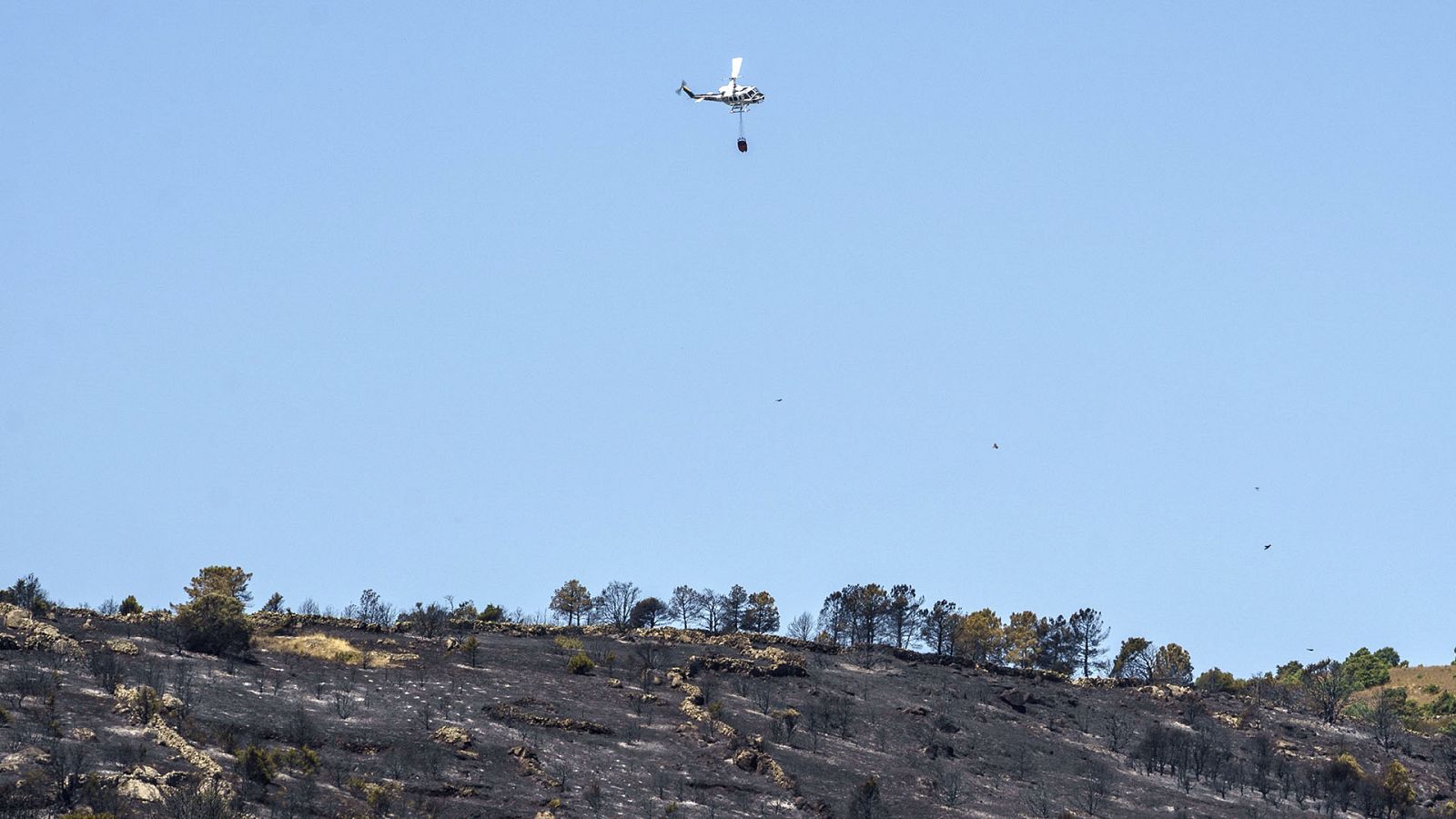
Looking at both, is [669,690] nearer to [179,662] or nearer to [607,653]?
[607,653]

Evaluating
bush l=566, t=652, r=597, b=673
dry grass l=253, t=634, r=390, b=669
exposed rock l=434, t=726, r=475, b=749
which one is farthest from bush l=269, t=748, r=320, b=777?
bush l=566, t=652, r=597, b=673

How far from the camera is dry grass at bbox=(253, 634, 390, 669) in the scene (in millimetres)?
79438

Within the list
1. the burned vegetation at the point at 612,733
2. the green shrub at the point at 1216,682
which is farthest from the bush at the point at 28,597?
the green shrub at the point at 1216,682

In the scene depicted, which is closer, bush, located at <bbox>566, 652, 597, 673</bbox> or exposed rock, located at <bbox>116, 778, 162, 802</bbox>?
exposed rock, located at <bbox>116, 778, 162, 802</bbox>

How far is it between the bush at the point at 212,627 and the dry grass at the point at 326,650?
2614 mm

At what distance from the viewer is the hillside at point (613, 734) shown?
185 feet

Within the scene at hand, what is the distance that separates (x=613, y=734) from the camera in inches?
2817

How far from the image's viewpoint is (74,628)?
78062 mm

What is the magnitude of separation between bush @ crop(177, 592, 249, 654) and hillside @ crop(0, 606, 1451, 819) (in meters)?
1.14

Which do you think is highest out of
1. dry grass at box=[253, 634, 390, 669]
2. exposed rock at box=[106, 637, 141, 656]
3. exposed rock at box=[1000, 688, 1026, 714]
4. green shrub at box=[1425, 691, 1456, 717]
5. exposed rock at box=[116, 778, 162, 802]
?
green shrub at box=[1425, 691, 1456, 717]

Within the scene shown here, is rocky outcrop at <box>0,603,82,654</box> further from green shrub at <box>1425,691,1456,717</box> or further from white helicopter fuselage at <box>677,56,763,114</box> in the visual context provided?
green shrub at <box>1425,691,1456,717</box>

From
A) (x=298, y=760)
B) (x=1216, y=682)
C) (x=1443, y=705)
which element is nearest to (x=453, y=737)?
(x=298, y=760)

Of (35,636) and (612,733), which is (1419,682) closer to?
(612,733)

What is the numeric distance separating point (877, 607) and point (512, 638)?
39380 millimetres
